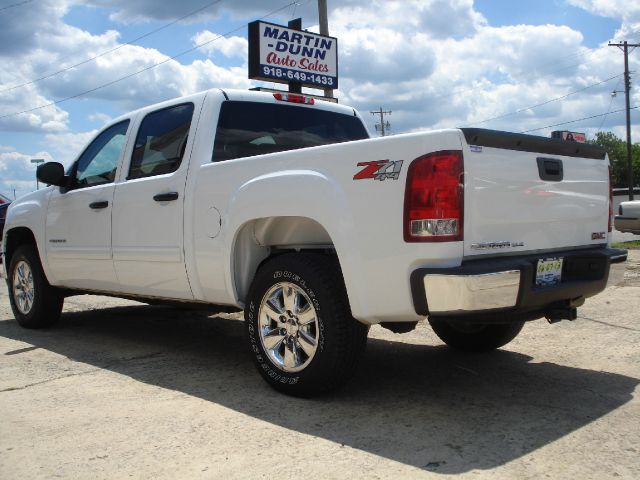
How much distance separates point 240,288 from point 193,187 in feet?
2.49

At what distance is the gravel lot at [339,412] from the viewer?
297 cm

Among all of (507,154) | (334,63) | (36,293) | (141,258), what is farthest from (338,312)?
(334,63)

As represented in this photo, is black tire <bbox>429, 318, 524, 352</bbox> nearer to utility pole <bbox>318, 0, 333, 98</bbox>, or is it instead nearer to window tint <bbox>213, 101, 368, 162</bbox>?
window tint <bbox>213, 101, 368, 162</bbox>

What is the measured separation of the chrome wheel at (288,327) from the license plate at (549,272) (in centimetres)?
122

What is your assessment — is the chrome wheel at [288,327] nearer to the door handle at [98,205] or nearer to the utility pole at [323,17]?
the door handle at [98,205]

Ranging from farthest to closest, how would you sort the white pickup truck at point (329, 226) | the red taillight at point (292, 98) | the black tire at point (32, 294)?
the black tire at point (32, 294), the red taillight at point (292, 98), the white pickup truck at point (329, 226)

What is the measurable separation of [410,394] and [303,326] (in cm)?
78

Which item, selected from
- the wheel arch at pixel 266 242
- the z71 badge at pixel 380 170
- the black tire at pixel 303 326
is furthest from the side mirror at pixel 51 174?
the z71 badge at pixel 380 170

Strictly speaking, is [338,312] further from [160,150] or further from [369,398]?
[160,150]

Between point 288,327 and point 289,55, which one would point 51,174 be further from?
point 289,55

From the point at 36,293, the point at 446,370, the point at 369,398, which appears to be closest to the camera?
the point at 369,398

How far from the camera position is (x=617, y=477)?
9.09 feet

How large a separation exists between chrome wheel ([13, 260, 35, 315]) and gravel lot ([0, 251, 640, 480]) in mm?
749

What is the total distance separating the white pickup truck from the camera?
3.27 meters
